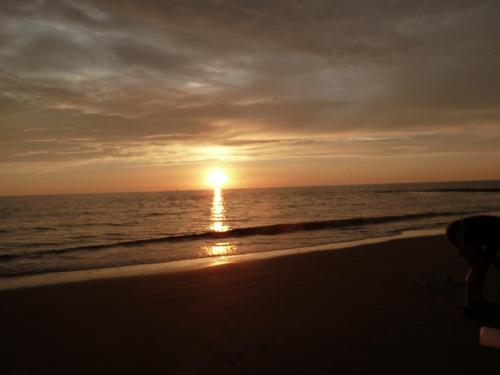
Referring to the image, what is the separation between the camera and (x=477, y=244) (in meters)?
5.07

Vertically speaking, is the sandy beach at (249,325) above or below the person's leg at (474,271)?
below

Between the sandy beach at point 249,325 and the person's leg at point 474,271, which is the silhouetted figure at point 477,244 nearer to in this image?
the person's leg at point 474,271

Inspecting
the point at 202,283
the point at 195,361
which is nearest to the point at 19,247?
the point at 202,283

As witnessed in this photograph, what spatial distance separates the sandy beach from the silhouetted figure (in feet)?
1.57

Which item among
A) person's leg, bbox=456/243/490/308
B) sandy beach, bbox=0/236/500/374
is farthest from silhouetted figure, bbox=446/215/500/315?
sandy beach, bbox=0/236/500/374

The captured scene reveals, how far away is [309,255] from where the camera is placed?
1198cm

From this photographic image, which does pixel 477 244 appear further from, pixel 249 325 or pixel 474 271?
pixel 249 325

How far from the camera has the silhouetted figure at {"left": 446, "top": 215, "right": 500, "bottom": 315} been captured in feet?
16.4

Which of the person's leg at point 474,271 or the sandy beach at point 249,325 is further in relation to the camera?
the person's leg at point 474,271

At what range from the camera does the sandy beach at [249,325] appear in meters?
4.17

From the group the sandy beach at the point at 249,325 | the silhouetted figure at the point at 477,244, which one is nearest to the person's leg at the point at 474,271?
the silhouetted figure at the point at 477,244

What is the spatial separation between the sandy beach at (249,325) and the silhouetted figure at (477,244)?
0.48 meters

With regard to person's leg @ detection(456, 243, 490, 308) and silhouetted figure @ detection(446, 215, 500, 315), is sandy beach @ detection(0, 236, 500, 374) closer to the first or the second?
person's leg @ detection(456, 243, 490, 308)

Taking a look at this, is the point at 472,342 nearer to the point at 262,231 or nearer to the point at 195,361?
the point at 195,361
